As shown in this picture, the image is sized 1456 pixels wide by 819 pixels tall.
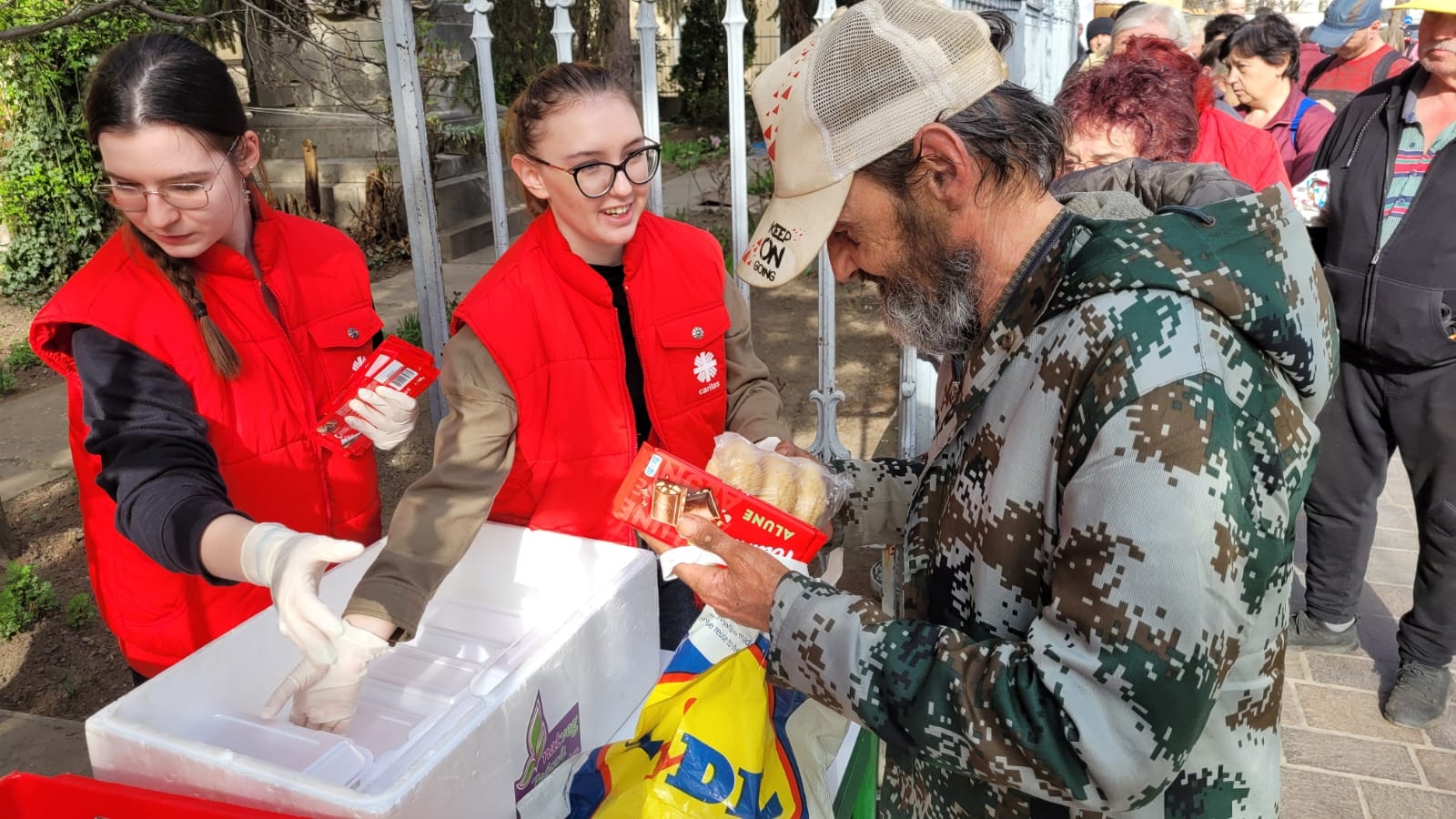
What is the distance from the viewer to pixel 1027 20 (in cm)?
461

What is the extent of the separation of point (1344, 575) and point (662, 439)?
2.81 m

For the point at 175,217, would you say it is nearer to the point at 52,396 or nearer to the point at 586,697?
the point at 586,697

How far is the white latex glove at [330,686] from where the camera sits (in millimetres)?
1552

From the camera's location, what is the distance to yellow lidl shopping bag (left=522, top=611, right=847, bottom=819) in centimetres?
150

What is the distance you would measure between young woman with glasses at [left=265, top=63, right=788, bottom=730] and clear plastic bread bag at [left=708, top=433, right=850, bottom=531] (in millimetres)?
404

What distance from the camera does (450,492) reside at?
6.29 ft

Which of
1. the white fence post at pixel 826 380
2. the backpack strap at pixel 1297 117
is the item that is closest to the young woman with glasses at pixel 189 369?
the white fence post at pixel 826 380

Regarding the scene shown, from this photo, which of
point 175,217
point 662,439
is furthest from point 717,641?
point 175,217

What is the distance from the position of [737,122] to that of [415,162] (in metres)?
0.97

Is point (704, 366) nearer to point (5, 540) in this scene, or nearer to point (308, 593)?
point (308, 593)

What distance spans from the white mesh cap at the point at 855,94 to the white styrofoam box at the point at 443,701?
790 millimetres

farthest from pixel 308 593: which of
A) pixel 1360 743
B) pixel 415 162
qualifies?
pixel 1360 743

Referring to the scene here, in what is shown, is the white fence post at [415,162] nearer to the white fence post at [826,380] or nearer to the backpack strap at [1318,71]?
the white fence post at [826,380]

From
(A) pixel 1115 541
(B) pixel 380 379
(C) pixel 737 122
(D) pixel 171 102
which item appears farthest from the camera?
(C) pixel 737 122
